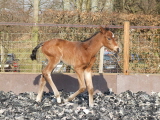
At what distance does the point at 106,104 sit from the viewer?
792cm

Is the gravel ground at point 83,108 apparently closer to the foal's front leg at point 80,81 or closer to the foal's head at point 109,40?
the foal's front leg at point 80,81

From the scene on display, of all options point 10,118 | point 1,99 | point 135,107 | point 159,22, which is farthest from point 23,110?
point 159,22

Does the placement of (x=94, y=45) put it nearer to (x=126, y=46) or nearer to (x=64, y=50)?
(x=64, y=50)

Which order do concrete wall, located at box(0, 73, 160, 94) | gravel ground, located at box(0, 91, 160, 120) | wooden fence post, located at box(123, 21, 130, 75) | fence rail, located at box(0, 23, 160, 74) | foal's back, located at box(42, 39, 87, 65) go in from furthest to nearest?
fence rail, located at box(0, 23, 160, 74) < wooden fence post, located at box(123, 21, 130, 75) < concrete wall, located at box(0, 73, 160, 94) < foal's back, located at box(42, 39, 87, 65) < gravel ground, located at box(0, 91, 160, 120)

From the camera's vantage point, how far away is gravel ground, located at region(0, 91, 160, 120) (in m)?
6.78

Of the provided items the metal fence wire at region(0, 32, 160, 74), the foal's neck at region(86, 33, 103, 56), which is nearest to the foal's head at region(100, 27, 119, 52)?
the foal's neck at region(86, 33, 103, 56)

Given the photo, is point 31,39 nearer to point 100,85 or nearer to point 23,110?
point 100,85

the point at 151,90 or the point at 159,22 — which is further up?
the point at 159,22

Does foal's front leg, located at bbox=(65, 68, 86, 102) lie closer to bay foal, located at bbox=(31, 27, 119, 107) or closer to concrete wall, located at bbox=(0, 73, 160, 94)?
bay foal, located at bbox=(31, 27, 119, 107)

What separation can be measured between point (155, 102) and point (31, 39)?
4.28m

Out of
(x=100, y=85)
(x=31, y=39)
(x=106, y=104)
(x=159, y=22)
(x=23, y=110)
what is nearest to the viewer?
(x=23, y=110)

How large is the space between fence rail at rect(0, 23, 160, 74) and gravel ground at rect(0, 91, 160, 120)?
1.36 metres

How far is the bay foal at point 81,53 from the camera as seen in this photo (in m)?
7.90

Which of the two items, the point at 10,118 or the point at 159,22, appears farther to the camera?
the point at 159,22
